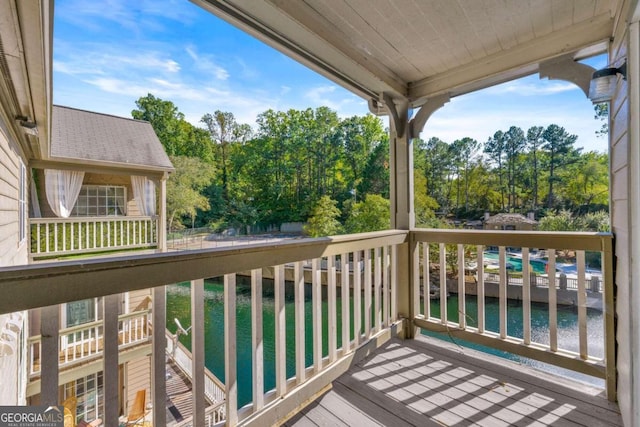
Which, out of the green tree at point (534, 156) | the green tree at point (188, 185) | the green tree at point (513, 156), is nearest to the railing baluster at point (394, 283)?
the green tree at point (513, 156)

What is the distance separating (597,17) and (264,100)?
3.55m

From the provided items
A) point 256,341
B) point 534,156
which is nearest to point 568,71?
point 534,156

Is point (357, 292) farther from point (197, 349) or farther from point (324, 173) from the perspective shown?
point (324, 173)

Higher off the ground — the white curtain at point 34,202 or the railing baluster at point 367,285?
the white curtain at point 34,202

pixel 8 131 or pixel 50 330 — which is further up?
pixel 8 131

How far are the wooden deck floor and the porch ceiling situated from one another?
211 cm

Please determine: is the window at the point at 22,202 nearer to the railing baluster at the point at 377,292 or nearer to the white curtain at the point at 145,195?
the white curtain at the point at 145,195

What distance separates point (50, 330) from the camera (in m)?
0.87

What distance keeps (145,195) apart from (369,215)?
327cm

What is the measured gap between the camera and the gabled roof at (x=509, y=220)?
2.30 m

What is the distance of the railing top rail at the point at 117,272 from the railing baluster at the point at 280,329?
98mm

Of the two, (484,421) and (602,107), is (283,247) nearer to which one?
(484,421)

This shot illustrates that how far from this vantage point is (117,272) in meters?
0.91

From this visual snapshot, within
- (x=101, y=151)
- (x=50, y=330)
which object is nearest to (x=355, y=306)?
(x=50, y=330)
